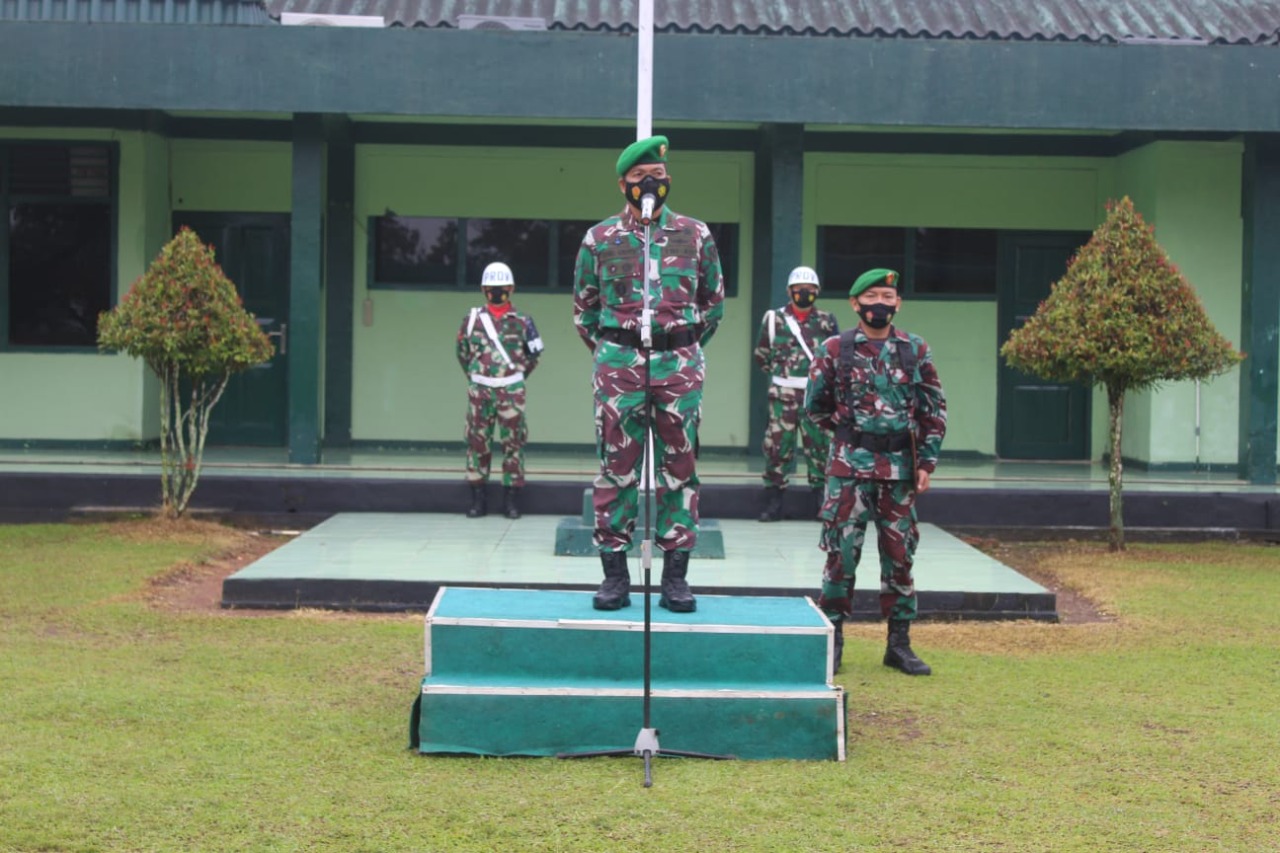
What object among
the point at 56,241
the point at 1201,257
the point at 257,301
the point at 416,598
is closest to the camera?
the point at 416,598

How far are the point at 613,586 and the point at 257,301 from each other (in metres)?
10.2

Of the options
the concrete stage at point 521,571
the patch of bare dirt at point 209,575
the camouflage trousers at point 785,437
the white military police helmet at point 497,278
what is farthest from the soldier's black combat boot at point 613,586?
the white military police helmet at point 497,278

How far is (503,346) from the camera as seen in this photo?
12.7m

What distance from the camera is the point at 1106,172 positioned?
16.0 m

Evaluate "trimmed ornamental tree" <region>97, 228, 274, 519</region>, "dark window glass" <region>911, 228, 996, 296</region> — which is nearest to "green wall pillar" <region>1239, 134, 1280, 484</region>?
"dark window glass" <region>911, 228, 996, 296</region>

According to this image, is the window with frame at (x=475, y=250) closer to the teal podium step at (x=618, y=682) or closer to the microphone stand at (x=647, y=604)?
the microphone stand at (x=647, y=604)

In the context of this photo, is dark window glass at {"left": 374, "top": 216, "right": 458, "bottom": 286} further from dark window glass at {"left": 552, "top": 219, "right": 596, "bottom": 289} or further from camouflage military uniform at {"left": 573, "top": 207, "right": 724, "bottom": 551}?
camouflage military uniform at {"left": 573, "top": 207, "right": 724, "bottom": 551}

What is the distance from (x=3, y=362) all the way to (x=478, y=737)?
10.8 m

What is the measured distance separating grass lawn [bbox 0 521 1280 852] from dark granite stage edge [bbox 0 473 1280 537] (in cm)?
367

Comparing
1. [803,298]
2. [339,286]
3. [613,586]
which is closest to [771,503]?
[803,298]

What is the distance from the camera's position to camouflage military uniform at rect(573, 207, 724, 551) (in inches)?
259

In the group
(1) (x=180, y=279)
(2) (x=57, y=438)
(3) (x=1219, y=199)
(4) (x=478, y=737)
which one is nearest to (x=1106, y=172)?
(3) (x=1219, y=199)

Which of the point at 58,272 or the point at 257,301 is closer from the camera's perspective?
the point at 58,272

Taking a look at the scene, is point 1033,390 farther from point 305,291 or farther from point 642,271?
point 642,271
